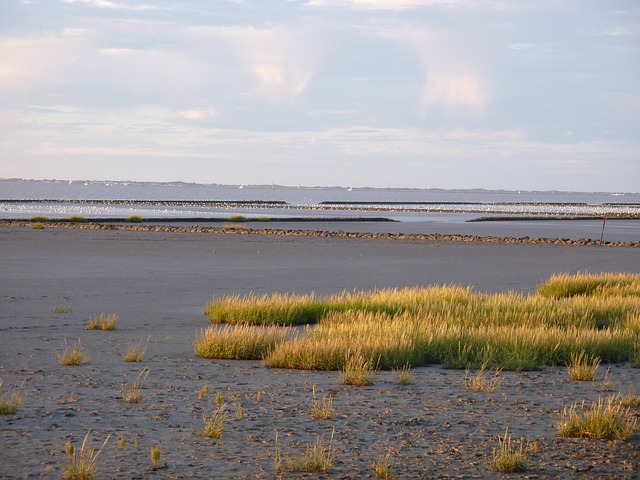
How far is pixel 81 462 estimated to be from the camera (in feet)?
23.4

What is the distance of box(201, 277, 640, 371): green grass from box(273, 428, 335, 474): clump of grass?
421 cm

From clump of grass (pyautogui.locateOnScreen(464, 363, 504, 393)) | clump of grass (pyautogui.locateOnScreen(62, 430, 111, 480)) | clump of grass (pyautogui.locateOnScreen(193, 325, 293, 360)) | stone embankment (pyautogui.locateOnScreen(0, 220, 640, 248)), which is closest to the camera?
clump of grass (pyautogui.locateOnScreen(62, 430, 111, 480))

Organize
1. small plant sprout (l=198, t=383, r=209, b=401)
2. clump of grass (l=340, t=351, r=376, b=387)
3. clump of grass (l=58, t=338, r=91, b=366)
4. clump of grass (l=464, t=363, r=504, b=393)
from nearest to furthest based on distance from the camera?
small plant sprout (l=198, t=383, r=209, b=401), clump of grass (l=464, t=363, r=504, b=393), clump of grass (l=340, t=351, r=376, b=387), clump of grass (l=58, t=338, r=91, b=366)

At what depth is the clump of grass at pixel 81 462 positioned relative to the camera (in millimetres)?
7016

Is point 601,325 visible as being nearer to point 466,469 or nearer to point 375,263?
point 466,469

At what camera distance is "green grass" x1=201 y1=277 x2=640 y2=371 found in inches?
494

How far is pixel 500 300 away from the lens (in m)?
18.2

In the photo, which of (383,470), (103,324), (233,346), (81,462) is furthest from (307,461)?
(103,324)

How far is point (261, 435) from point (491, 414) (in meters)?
2.44

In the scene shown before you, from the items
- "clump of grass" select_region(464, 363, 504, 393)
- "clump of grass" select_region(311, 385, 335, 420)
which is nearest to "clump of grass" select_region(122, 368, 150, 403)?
"clump of grass" select_region(311, 385, 335, 420)

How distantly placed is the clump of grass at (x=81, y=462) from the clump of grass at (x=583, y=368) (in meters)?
6.05

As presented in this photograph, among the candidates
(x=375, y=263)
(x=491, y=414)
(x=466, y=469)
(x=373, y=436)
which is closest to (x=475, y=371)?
(x=491, y=414)

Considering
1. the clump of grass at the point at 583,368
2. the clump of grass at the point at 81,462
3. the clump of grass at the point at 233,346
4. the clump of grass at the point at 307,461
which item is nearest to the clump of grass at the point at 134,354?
the clump of grass at the point at 233,346

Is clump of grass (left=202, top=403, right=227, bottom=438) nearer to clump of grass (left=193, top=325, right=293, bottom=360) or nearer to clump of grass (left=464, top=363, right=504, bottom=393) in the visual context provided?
clump of grass (left=464, top=363, right=504, bottom=393)
